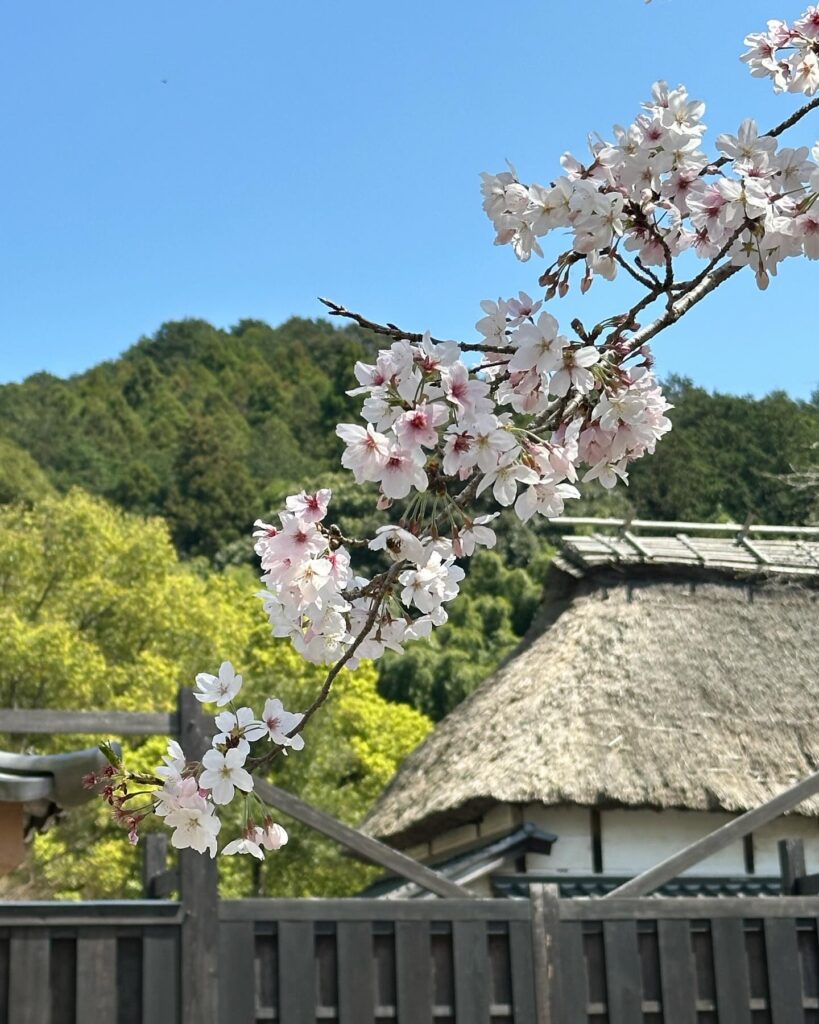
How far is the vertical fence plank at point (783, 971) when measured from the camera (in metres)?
6.27

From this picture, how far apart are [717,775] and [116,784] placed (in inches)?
373

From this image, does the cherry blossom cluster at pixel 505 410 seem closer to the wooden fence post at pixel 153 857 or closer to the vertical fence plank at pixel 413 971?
the vertical fence plank at pixel 413 971

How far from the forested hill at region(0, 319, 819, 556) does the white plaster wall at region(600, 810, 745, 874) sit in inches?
717

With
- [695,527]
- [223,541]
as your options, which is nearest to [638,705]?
[695,527]

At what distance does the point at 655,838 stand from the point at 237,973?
5697mm

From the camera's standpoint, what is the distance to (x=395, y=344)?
1.71 meters

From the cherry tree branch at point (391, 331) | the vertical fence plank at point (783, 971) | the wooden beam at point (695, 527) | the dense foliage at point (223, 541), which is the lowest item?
the vertical fence plank at point (783, 971)

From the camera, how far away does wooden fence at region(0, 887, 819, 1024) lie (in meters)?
5.45

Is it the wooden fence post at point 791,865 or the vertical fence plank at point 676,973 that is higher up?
the wooden fence post at point 791,865

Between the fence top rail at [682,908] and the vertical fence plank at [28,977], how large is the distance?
2.08 meters

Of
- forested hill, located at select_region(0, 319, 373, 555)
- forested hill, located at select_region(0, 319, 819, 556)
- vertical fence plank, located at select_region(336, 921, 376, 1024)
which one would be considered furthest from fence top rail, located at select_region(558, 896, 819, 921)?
forested hill, located at select_region(0, 319, 373, 555)

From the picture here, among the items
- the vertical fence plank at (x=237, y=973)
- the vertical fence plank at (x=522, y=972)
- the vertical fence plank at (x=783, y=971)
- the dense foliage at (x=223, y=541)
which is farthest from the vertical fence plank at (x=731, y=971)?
the dense foliage at (x=223, y=541)

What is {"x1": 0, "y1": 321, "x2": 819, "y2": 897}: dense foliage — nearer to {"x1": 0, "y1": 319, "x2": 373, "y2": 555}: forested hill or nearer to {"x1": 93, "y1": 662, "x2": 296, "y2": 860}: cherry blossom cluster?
{"x1": 0, "y1": 319, "x2": 373, "y2": 555}: forested hill

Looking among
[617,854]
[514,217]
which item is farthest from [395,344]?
[617,854]
